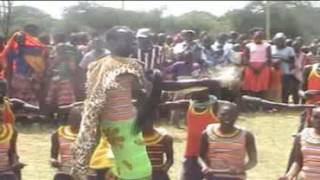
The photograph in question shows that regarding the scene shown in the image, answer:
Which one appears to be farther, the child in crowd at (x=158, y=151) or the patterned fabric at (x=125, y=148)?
the child in crowd at (x=158, y=151)

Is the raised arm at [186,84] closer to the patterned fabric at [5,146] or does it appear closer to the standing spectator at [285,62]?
the patterned fabric at [5,146]

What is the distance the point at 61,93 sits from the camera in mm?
10477

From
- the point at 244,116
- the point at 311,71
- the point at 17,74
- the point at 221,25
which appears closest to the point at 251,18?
the point at 221,25

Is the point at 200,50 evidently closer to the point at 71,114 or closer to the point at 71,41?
the point at 71,41

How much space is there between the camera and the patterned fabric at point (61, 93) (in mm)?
10367

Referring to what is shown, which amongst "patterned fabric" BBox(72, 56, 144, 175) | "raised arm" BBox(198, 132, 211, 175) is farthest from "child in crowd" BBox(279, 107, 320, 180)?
"patterned fabric" BBox(72, 56, 144, 175)

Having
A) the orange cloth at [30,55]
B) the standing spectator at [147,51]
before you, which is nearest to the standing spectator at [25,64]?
the orange cloth at [30,55]

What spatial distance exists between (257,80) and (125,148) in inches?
336

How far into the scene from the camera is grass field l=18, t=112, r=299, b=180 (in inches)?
325

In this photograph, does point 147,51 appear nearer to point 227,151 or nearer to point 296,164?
point 227,151

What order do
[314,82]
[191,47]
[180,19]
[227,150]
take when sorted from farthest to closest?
[180,19] < [191,47] < [314,82] < [227,150]

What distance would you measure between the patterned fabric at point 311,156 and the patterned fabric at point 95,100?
1.60m

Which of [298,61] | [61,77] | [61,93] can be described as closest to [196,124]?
[61,93]

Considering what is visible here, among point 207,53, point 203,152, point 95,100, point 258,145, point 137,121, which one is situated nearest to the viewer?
point 95,100
